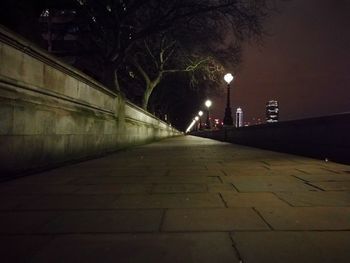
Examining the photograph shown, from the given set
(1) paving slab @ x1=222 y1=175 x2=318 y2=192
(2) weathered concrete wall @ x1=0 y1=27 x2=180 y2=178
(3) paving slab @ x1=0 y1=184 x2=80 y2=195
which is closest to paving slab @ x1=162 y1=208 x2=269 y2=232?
(1) paving slab @ x1=222 y1=175 x2=318 y2=192

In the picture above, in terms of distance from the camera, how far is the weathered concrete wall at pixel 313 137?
966 centimetres

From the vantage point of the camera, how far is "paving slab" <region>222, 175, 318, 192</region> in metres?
6.01

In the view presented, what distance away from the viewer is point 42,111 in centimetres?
837

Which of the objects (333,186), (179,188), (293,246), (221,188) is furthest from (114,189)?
(293,246)

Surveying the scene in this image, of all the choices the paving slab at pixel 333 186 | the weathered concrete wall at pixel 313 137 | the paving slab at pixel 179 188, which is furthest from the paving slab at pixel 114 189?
the weathered concrete wall at pixel 313 137

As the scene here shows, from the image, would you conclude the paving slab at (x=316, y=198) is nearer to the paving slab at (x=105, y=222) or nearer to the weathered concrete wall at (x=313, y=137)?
the paving slab at (x=105, y=222)

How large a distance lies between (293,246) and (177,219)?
129 centimetres

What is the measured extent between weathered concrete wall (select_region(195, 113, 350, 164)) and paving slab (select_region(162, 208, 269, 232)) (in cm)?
589

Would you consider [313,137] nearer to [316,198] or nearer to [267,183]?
[267,183]

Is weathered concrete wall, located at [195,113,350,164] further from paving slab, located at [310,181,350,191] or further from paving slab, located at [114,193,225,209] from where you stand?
paving slab, located at [114,193,225,209]

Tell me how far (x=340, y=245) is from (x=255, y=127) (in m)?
16.3

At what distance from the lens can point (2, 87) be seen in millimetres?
6691

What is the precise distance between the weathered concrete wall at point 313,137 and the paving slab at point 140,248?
6960 mm

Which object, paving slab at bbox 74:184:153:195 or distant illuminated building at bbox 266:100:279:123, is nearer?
paving slab at bbox 74:184:153:195
